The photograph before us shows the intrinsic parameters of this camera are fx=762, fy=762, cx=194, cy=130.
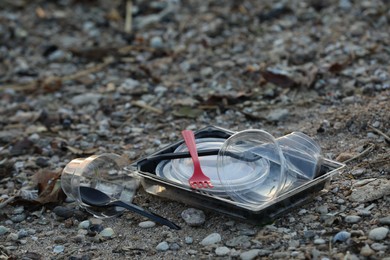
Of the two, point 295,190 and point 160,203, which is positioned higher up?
point 295,190

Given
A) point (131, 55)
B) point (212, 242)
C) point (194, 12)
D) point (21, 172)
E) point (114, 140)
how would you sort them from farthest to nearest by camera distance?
point (194, 12), point (131, 55), point (114, 140), point (21, 172), point (212, 242)

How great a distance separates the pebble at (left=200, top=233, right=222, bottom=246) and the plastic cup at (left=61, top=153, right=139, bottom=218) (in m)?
0.48

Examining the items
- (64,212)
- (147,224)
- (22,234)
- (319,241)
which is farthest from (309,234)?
(22,234)

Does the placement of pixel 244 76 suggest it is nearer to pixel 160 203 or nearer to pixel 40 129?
pixel 40 129

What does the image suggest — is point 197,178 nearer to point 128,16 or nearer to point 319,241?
point 319,241

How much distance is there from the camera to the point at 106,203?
3.09 m

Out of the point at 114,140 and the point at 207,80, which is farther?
the point at 207,80

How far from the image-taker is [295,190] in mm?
2795

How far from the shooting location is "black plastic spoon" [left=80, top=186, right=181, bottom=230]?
293 cm

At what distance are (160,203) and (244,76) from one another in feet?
5.62

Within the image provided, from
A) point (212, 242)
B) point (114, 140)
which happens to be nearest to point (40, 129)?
point (114, 140)

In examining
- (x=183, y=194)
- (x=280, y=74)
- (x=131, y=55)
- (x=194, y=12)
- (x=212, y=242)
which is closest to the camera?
(x=212, y=242)

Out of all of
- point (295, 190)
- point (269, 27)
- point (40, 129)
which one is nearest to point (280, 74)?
point (269, 27)

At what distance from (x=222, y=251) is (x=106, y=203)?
620 mm
